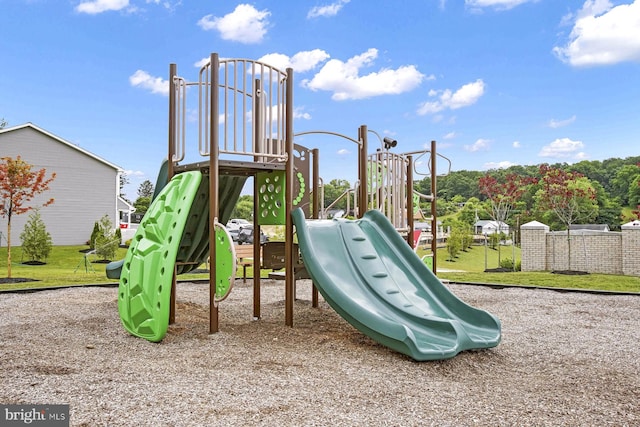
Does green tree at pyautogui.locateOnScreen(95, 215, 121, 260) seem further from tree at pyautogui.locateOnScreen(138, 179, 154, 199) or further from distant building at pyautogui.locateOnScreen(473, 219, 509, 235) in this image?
tree at pyautogui.locateOnScreen(138, 179, 154, 199)

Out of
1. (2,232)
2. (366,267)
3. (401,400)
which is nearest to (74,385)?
(401,400)

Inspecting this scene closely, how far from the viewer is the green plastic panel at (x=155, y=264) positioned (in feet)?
16.0

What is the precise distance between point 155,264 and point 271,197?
69.4 inches

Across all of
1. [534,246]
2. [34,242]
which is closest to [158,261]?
[34,242]

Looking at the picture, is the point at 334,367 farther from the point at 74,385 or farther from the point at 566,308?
the point at 566,308

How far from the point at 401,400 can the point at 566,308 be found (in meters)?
5.54

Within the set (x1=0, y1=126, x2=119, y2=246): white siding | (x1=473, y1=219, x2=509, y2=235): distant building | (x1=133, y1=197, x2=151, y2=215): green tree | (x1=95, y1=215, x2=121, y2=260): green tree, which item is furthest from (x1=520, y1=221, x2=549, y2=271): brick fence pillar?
(x1=133, y1=197, x2=151, y2=215): green tree

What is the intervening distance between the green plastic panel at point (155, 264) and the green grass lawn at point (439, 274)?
5.60m

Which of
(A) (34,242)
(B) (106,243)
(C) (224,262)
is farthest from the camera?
(B) (106,243)

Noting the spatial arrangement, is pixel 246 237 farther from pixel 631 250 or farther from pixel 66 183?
pixel 631 250

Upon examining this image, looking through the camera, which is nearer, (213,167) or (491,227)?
(213,167)

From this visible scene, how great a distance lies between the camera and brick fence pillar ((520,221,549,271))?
54.4 feet

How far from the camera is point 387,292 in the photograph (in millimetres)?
5234

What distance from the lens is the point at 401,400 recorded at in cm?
342
